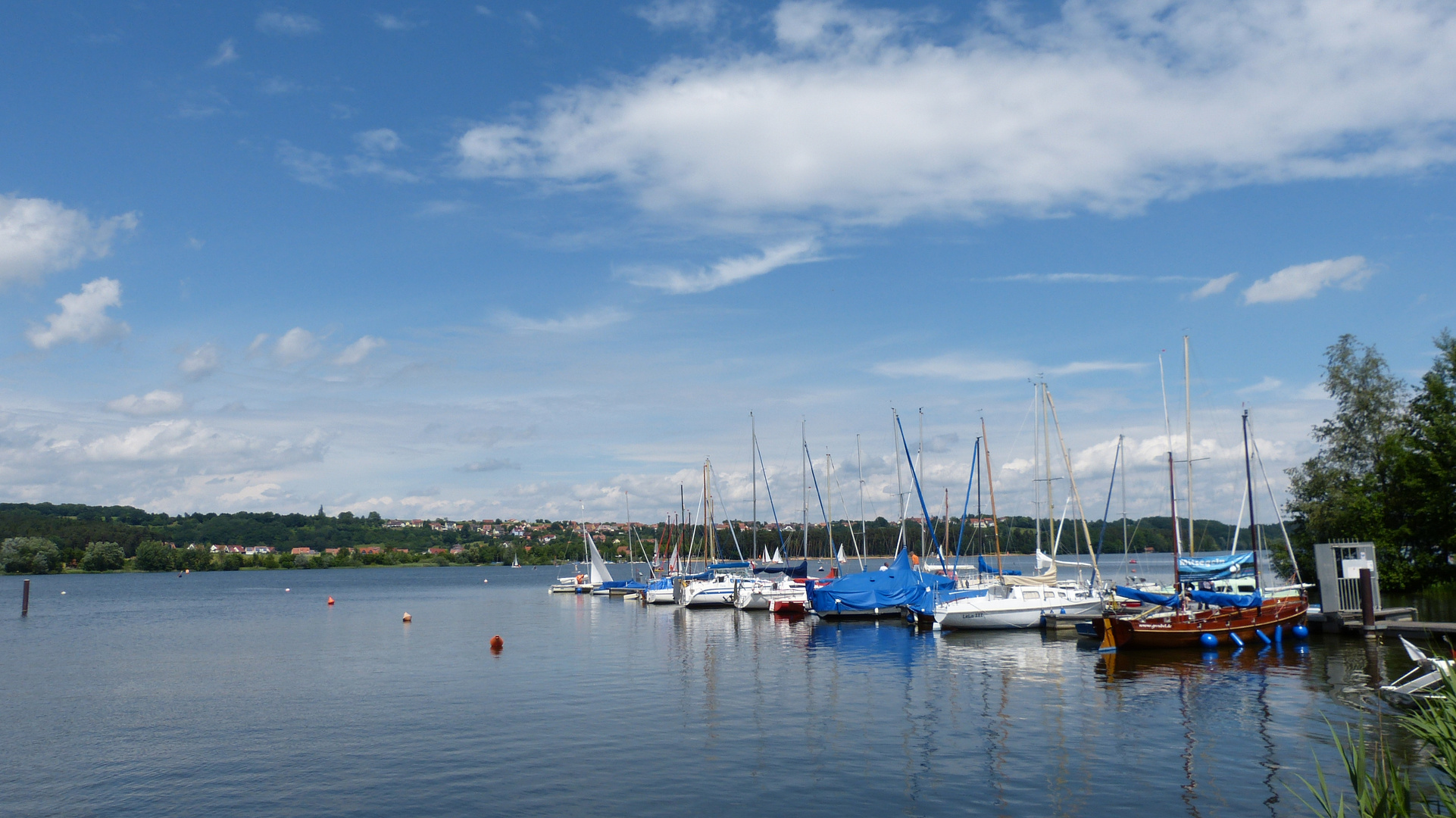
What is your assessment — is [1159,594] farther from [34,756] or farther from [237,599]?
[237,599]

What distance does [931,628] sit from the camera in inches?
2132

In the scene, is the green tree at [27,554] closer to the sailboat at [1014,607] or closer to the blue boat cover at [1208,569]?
the sailboat at [1014,607]

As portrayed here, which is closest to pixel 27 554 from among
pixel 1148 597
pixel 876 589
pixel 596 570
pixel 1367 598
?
pixel 596 570

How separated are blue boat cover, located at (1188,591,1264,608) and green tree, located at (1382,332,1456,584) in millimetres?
17087

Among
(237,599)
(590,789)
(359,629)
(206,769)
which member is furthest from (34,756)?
(237,599)

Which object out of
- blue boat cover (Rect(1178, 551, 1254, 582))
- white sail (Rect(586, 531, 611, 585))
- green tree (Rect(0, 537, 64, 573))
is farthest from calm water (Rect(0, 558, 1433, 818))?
green tree (Rect(0, 537, 64, 573))

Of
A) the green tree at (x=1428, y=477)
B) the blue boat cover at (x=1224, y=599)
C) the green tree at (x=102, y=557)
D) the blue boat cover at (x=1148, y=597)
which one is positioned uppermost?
the green tree at (x=1428, y=477)

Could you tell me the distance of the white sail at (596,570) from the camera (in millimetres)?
110312

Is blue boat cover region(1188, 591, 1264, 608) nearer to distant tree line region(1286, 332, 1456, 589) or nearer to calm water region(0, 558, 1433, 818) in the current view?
calm water region(0, 558, 1433, 818)

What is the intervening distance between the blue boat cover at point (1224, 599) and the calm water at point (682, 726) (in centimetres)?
291

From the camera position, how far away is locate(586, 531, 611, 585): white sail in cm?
11031

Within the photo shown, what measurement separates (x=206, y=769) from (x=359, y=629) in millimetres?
45767

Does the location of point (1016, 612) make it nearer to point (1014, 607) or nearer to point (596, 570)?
point (1014, 607)

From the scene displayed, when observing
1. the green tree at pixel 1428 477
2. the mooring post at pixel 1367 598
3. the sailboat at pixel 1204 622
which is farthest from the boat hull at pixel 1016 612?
the green tree at pixel 1428 477
